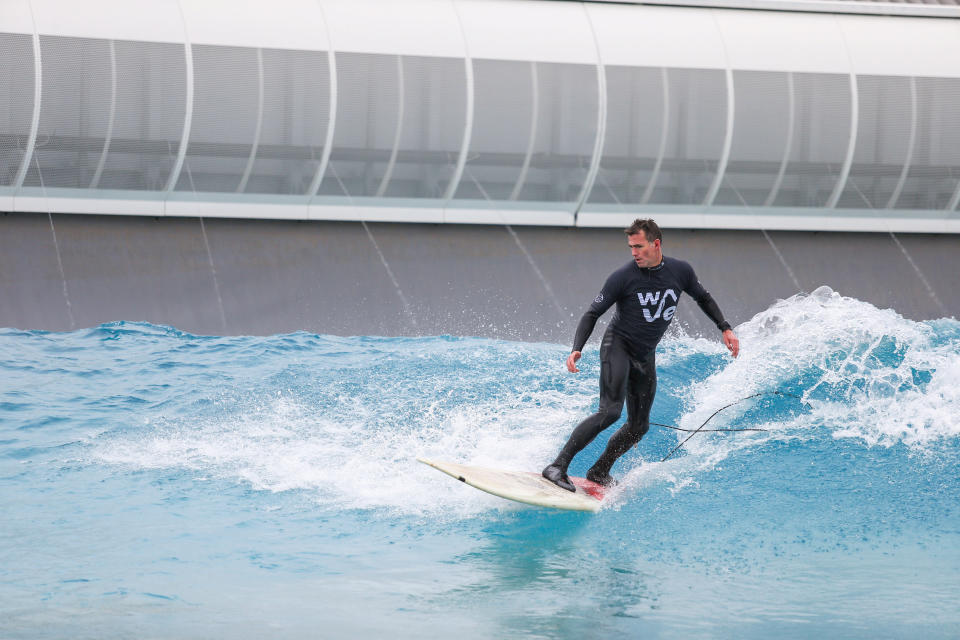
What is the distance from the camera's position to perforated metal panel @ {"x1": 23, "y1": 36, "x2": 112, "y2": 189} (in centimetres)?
1438

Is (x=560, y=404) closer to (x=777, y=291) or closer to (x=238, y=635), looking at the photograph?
(x=238, y=635)

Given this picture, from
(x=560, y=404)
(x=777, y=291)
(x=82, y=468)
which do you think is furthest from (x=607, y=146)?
(x=82, y=468)

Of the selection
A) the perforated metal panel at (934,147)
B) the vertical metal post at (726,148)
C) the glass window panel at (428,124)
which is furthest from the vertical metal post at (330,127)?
the perforated metal panel at (934,147)

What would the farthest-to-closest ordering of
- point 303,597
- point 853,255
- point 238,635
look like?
point 853,255, point 303,597, point 238,635

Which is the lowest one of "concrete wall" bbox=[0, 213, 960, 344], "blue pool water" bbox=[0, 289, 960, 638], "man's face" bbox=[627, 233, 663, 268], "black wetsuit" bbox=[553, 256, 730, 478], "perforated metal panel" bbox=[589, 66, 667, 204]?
"blue pool water" bbox=[0, 289, 960, 638]

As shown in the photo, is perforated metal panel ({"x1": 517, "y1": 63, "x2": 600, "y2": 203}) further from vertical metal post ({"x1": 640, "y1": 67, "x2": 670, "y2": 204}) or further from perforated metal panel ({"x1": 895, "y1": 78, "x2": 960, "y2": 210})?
perforated metal panel ({"x1": 895, "y1": 78, "x2": 960, "y2": 210})

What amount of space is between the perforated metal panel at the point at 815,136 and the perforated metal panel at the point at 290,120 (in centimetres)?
669

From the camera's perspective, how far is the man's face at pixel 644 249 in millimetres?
7090

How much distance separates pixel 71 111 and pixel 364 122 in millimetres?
3715

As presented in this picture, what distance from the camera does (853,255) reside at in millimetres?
17156

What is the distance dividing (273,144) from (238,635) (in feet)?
35.8

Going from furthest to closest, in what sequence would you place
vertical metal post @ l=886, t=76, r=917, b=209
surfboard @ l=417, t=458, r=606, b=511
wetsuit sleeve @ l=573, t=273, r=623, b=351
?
vertical metal post @ l=886, t=76, r=917, b=209, wetsuit sleeve @ l=573, t=273, r=623, b=351, surfboard @ l=417, t=458, r=606, b=511

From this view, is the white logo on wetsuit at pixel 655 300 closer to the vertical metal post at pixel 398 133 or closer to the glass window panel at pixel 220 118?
the vertical metal post at pixel 398 133

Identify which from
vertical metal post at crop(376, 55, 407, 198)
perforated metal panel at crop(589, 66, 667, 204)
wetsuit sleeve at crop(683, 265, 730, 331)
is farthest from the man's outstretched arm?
perforated metal panel at crop(589, 66, 667, 204)
